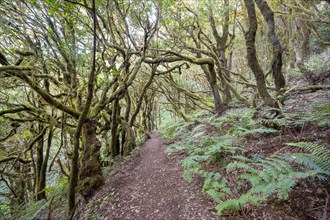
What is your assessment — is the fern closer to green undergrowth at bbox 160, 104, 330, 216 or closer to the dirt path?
green undergrowth at bbox 160, 104, 330, 216

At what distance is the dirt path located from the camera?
3.34 metres

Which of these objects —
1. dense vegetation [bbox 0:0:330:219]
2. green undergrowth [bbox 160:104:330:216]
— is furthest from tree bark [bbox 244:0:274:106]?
green undergrowth [bbox 160:104:330:216]

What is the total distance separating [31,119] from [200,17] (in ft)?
26.3

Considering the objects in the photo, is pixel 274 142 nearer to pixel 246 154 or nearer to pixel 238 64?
pixel 246 154

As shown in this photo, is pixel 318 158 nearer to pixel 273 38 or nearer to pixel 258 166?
pixel 258 166

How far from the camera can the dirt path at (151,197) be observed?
334 cm

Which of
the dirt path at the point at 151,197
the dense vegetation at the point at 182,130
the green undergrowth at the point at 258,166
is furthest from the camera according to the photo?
the dirt path at the point at 151,197

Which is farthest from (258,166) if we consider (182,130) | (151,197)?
(182,130)

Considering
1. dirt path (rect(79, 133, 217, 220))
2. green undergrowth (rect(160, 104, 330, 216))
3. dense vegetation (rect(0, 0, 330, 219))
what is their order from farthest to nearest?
dirt path (rect(79, 133, 217, 220)), dense vegetation (rect(0, 0, 330, 219)), green undergrowth (rect(160, 104, 330, 216))

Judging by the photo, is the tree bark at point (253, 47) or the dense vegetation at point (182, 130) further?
the tree bark at point (253, 47)

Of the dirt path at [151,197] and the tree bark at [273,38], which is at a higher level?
the tree bark at [273,38]

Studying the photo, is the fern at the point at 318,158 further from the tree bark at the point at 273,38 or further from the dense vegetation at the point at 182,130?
the tree bark at the point at 273,38

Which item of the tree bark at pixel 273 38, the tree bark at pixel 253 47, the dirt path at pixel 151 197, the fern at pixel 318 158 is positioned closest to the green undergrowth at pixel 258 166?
the fern at pixel 318 158

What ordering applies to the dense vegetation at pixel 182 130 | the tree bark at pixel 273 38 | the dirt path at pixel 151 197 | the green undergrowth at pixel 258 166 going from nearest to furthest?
the green undergrowth at pixel 258 166, the dense vegetation at pixel 182 130, the dirt path at pixel 151 197, the tree bark at pixel 273 38
